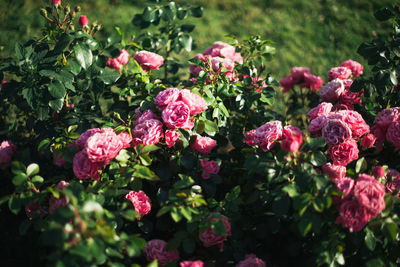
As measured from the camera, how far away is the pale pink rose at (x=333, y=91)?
6.36ft

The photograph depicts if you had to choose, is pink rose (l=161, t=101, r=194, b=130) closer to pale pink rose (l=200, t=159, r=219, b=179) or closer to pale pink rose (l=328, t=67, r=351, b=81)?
pale pink rose (l=200, t=159, r=219, b=179)

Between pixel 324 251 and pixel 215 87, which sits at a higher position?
pixel 215 87

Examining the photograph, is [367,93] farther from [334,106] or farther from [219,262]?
[219,262]

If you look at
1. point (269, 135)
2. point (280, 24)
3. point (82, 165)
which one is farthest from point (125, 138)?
point (280, 24)

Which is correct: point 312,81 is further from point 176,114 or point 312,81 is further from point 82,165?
point 82,165

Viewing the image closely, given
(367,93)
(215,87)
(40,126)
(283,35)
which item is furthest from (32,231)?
(283,35)

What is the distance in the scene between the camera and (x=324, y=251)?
4.32 ft

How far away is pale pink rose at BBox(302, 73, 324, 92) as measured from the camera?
2.41m

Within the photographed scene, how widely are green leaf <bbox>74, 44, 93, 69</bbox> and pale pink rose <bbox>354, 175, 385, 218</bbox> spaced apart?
1.32 metres

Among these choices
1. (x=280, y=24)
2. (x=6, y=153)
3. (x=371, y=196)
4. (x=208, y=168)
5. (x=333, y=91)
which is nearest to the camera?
(x=371, y=196)

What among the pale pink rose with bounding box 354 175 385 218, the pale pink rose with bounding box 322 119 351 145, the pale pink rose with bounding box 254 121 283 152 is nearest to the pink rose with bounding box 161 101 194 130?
the pale pink rose with bounding box 254 121 283 152

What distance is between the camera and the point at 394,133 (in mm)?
1546

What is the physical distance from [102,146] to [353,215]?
99 cm

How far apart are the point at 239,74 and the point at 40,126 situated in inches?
47.4
